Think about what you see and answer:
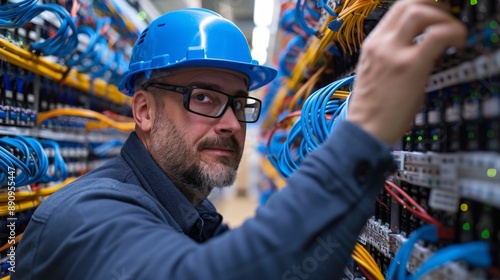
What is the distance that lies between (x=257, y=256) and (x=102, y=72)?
2.52 metres

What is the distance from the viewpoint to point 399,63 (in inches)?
29.5

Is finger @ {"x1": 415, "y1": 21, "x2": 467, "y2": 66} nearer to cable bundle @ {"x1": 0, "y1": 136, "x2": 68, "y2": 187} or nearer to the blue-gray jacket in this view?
the blue-gray jacket

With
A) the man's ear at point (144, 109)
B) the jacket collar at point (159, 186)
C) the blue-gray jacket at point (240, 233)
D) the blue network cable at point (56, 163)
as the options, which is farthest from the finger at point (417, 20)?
the blue network cable at point (56, 163)

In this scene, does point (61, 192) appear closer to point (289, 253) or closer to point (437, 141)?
point (289, 253)

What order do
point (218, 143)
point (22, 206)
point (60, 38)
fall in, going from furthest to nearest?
point (60, 38) < point (22, 206) < point (218, 143)

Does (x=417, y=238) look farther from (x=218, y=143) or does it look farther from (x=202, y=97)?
A: (x=202, y=97)

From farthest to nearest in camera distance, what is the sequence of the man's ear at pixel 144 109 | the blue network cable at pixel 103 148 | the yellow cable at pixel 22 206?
the blue network cable at pixel 103 148 → the yellow cable at pixel 22 206 → the man's ear at pixel 144 109

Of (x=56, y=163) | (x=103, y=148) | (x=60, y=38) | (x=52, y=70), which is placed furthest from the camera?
(x=103, y=148)

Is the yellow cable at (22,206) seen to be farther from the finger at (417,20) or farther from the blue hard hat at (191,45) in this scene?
the finger at (417,20)

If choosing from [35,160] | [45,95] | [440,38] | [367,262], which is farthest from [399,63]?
[45,95]

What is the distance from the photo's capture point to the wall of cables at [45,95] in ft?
5.77

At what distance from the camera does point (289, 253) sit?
77 centimetres

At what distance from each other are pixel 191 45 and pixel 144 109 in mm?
342

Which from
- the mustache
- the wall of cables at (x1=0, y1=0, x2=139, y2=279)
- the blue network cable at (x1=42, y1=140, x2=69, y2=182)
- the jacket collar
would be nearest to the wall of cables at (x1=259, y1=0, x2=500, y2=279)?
the mustache
